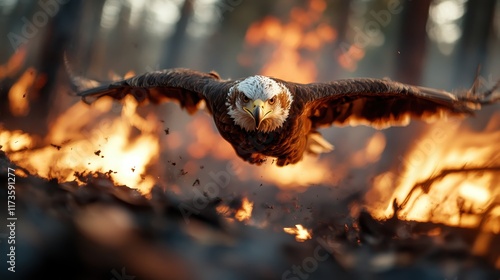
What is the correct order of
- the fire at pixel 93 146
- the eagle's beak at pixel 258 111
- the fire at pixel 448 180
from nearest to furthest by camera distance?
the eagle's beak at pixel 258 111
the fire at pixel 93 146
the fire at pixel 448 180

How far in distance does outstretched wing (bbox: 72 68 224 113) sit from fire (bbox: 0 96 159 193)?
0.15 metres

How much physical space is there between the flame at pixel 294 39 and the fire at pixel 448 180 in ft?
4.21

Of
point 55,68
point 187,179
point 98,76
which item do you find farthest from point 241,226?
point 55,68

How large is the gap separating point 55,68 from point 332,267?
3.21 metres

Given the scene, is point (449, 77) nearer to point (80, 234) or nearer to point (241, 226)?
point (241, 226)

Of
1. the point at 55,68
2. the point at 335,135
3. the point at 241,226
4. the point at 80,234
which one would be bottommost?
the point at 80,234

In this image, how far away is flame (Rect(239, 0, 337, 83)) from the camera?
408cm

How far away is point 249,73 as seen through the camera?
13.4 ft

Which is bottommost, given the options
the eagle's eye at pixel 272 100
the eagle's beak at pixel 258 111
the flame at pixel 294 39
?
the eagle's beak at pixel 258 111

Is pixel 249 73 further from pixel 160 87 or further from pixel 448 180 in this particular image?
pixel 448 180

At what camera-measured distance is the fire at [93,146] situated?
359cm

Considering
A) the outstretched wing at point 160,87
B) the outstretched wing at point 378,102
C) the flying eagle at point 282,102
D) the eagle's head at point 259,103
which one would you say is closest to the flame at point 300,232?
the flying eagle at point 282,102

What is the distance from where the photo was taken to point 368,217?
12.5 ft

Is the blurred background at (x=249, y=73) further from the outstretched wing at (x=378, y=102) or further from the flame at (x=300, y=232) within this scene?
the outstretched wing at (x=378, y=102)
